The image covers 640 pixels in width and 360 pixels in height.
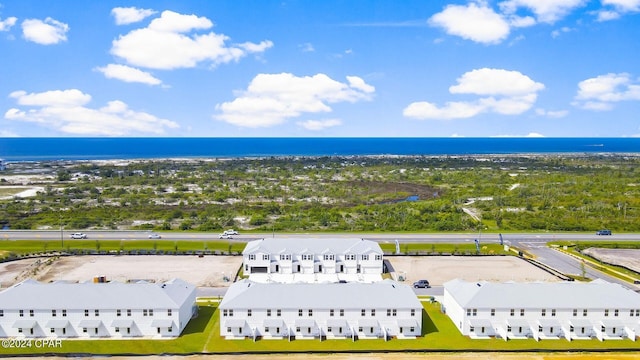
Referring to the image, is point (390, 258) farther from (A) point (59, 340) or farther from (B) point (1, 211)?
(B) point (1, 211)

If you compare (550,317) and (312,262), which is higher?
(312,262)

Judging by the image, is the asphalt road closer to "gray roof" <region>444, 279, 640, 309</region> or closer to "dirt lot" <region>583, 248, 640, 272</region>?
"dirt lot" <region>583, 248, 640, 272</region>

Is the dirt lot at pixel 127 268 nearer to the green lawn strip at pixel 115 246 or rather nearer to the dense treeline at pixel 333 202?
the green lawn strip at pixel 115 246

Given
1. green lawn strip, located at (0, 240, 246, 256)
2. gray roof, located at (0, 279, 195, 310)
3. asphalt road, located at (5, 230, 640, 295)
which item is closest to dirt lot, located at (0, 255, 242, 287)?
green lawn strip, located at (0, 240, 246, 256)

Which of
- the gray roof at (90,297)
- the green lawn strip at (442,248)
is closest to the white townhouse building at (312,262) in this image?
the green lawn strip at (442,248)

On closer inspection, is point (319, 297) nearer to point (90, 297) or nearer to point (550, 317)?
point (90, 297)

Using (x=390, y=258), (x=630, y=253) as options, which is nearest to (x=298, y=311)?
(x=390, y=258)

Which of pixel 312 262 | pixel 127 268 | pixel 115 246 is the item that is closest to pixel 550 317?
pixel 312 262
